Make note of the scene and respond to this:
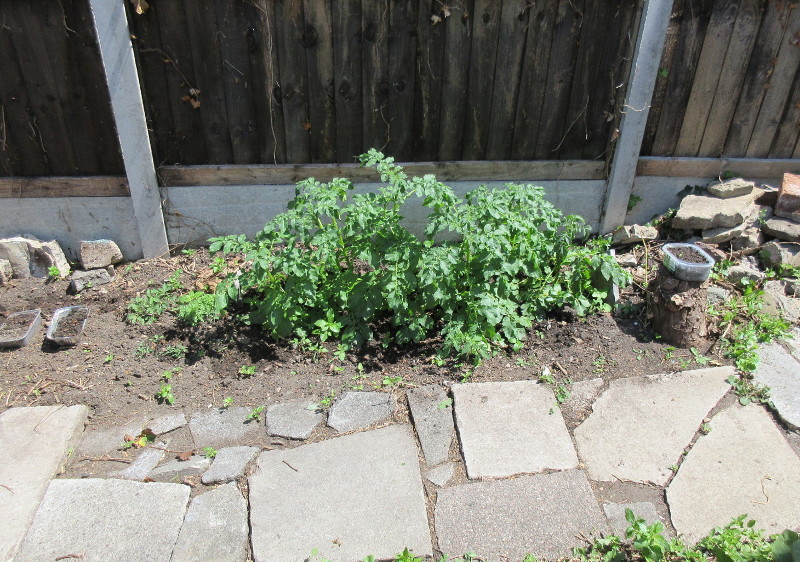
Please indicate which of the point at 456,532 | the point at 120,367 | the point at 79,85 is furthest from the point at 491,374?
the point at 79,85

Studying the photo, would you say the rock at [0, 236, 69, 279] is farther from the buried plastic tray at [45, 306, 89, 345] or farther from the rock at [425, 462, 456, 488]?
the rock at [425, 462, 456, 488]

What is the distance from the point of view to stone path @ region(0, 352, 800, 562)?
243cm

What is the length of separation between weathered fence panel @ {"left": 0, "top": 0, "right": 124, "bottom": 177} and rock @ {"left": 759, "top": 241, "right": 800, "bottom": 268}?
15.3ft

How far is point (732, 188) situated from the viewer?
14.1ft

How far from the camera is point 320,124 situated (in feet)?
13.6

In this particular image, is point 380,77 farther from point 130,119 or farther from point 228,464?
point 228,464

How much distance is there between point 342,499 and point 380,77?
279 centimetres

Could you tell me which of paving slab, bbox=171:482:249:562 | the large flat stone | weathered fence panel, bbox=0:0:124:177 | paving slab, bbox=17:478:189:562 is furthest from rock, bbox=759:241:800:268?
weathered fence panel, bbox=0:0:124:177

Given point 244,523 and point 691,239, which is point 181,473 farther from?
point 691,239

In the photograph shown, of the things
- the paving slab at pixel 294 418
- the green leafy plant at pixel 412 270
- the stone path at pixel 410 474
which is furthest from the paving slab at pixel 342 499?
the green leafy plant at pixel 412 270

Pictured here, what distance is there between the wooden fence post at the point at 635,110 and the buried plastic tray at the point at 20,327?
13.4 feet

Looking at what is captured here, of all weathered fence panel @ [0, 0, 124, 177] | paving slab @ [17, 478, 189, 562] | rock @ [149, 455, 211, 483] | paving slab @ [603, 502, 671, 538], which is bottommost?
rock @ [149, 455, 211, 483]

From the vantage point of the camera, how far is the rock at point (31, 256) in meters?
4.12

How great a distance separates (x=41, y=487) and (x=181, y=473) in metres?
0.62
